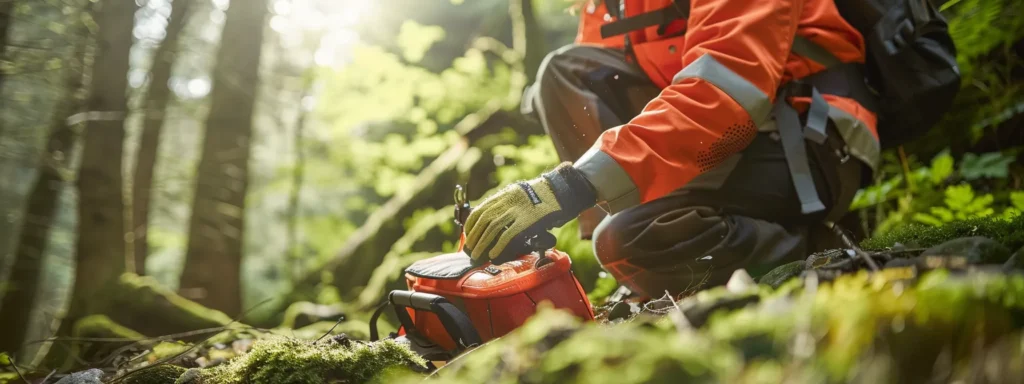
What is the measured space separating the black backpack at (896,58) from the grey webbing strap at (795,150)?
0.22 meters

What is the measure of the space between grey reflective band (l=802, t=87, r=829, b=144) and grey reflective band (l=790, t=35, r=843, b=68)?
0.13m

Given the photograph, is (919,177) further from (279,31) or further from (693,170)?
(279,31)

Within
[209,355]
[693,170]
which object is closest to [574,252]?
[693,170]

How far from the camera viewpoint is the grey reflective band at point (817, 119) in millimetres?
2393

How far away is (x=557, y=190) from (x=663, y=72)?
105 cm

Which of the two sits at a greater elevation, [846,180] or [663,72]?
[663,72]

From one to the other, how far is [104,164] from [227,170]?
3.24ft

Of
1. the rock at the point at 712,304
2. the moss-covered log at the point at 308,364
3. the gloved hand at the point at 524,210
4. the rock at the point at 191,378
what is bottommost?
the rock at the point at 191,378

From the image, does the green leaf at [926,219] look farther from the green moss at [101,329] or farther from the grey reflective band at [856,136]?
the green moss at [101,329]

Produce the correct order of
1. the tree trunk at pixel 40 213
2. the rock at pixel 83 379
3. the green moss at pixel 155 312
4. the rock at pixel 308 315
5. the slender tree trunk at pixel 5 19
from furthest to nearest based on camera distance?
the tree trunk at pixel 40 213
the slender tree trunk at pixel 5 19
the rock at pixel 308 315
the green moss at pixel 155 312
the rock at pixel 83 379

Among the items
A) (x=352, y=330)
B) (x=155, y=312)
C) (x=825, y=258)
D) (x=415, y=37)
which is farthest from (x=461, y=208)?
(x=415, y=37)

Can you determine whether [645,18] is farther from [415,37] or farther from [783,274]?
[415,37]

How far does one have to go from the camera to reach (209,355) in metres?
2.59

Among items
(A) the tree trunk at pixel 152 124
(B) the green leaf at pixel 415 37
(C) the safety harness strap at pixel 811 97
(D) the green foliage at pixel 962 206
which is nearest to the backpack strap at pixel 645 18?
(C) the safety harness strap at pixel 811 97
